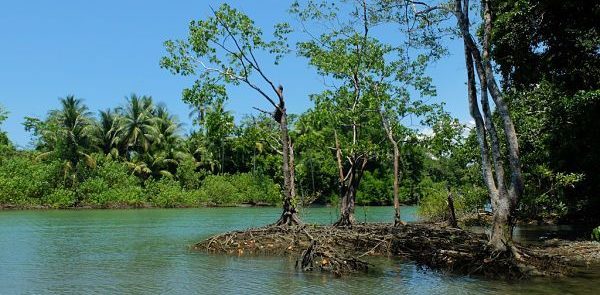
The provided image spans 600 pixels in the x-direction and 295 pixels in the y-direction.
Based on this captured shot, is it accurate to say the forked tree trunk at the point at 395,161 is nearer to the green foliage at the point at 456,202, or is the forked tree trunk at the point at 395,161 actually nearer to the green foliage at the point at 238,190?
the green foliage at the point at 456,202

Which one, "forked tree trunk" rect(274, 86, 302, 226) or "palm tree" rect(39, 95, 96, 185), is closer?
"forked tree trunk" rect(274, 86, 302, 226)

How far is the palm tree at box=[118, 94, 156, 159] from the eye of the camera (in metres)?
57.7

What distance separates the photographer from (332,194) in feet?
229

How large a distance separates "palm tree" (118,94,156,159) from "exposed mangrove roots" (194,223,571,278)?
4130 cm

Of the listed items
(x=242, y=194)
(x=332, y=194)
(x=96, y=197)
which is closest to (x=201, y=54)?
(x=96, y=197)

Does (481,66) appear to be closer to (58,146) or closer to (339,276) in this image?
(339,276)

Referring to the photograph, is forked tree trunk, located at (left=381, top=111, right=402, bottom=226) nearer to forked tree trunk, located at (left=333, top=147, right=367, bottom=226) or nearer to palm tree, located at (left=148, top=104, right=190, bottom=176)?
forked tree trunk, located at (left=333, top=147, right=367, bottom=226)

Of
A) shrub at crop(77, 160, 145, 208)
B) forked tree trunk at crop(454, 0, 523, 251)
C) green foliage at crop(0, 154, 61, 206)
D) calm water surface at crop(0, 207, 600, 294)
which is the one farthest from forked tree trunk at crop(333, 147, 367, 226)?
green foliage at crop(0, 154, 61, 206)

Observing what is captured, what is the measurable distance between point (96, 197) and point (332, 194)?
96.5 feet

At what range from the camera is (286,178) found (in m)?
20.6

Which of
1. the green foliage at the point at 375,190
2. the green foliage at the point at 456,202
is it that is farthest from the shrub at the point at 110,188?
the green foliage at the point at 456,202

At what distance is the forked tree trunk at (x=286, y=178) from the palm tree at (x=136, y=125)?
39667 mm

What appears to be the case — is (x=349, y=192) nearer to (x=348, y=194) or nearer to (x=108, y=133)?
(x=348, y=194)

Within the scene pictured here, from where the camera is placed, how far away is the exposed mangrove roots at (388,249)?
515 inches
